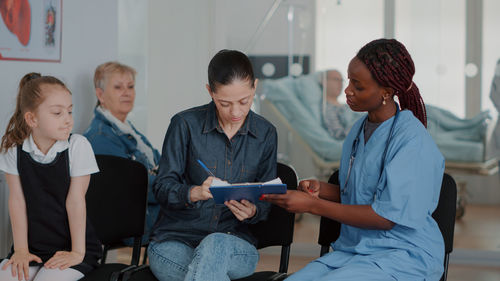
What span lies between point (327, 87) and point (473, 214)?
1638 mm

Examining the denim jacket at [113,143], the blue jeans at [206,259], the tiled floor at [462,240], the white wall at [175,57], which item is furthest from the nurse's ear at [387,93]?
the white wall at [175,57]

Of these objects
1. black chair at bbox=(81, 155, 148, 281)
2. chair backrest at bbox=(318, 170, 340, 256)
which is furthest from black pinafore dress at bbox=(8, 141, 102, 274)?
chair backrest at bbox=(318, 170, 340, 256)

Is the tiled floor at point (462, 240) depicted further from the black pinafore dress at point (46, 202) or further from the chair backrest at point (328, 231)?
the black pinafore dress at point (46, 202)

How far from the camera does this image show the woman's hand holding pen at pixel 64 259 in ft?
6.95

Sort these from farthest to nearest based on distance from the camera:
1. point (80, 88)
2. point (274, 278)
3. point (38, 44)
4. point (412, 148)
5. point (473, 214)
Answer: point (473, 214)
point (80, 88)
point (38, 44)
point (274, 278)
point (412, 148)

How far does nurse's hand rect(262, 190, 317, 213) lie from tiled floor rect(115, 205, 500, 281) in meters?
2.24

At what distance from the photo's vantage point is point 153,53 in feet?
15.0

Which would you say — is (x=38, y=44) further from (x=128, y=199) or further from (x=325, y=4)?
(x=325, y=4)

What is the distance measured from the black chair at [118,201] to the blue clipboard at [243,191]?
2.23 ft

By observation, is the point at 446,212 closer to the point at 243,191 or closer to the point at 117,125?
the point at 243,191

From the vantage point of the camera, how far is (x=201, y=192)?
198cm

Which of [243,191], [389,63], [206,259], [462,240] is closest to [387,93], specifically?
[389,63]

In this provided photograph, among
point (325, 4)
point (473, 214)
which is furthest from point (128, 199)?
point (473, 214)

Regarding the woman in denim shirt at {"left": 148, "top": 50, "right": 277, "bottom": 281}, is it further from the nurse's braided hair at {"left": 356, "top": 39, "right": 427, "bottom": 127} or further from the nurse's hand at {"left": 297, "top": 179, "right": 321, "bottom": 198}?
the nurse's braided hair at {"left": 356, "top": 39, "right": 427, "bottom": 127}
